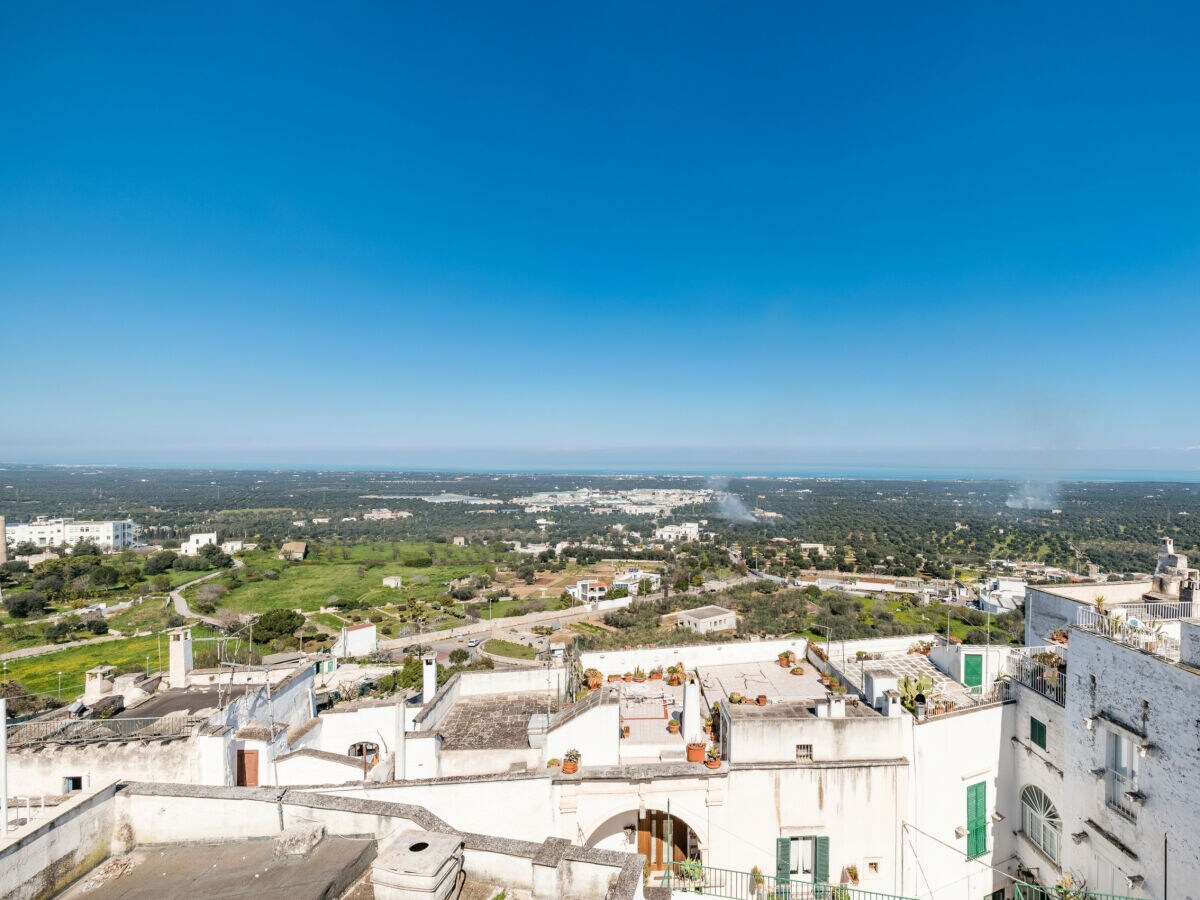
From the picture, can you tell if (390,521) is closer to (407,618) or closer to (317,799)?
(407,618)

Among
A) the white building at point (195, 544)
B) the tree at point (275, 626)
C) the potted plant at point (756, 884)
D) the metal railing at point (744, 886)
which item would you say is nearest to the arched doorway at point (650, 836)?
the metal railing at point (744, 886)

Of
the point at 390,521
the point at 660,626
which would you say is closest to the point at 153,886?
the point at 660,626

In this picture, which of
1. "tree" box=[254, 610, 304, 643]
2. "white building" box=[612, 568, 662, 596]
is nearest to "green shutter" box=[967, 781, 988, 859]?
"tree" box=[254, 610, 304, 643]

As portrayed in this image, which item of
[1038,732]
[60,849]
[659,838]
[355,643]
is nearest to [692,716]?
[659,838]

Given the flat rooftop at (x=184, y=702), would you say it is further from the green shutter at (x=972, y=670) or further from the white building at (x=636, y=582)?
the white building at (x=636, y=582)

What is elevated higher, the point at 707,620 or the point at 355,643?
the point at 707,620

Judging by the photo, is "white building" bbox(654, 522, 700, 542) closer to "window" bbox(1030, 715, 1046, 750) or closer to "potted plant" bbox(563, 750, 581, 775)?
"window" bbox(1030, 715, 1046, 750)

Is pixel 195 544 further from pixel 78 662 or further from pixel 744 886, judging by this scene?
pixel 744 886
